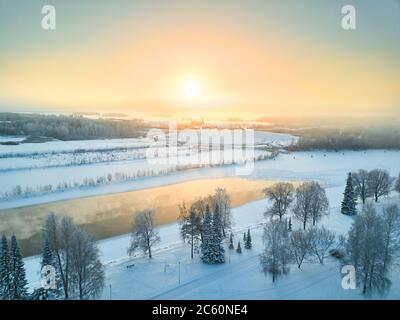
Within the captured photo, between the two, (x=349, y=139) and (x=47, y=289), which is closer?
(x=47, y=289)

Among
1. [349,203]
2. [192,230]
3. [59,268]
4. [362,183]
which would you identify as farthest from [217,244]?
[362,183]

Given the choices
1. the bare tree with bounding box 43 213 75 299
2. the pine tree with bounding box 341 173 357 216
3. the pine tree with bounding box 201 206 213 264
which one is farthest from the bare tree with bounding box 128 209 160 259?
the pine tree with bounding box 341 173 357 216

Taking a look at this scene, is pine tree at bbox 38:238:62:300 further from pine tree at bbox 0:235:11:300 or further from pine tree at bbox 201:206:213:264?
pine tree at bbox 201:206:213:264

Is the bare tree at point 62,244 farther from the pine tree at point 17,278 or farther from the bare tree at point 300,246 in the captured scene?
the bare tree at point 300,246

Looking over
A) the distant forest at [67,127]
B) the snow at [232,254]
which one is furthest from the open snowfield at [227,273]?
the distant forest at [67,127]

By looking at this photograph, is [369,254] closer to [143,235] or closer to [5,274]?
[143,235]
